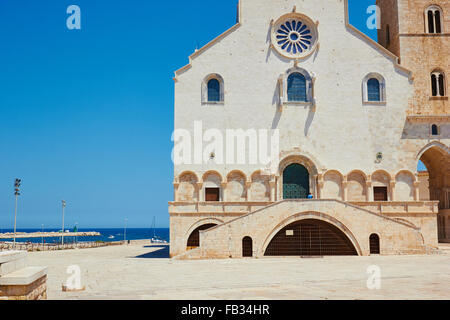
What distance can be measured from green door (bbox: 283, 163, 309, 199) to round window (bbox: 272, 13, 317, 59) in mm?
8236

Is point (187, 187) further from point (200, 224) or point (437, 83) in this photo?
point (437, 83)

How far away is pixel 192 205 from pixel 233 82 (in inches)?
367

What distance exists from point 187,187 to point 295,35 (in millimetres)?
13740

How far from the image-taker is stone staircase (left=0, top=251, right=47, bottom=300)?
9.93 m

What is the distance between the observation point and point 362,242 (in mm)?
28422

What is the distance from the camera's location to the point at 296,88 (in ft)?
114

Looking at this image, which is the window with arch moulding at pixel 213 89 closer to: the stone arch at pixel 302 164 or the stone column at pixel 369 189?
the stone arch at pixel 302 164

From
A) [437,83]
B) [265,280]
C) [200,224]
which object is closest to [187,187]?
[200,224]

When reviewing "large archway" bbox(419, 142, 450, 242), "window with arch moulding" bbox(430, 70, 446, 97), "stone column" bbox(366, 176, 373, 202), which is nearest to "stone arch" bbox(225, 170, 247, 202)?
"stone column" bbox(366, 176, 373, 202)

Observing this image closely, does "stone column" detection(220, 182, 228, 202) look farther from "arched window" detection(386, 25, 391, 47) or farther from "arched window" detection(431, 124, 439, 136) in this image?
"arched window" detection(386, 25, 391, 47)

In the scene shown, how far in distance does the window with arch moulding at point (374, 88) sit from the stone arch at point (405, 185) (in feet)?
18.2
